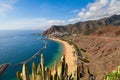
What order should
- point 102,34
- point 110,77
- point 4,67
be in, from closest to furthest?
point 110,77 < point 4,67 < point 102,34

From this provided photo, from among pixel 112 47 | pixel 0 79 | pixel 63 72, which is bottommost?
pixel 0 79

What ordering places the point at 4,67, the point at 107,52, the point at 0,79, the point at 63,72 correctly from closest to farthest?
the point at 63,72
the point at 0,79
the point at 4,67
the point at 107,52

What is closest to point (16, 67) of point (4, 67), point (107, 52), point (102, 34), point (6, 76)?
point (4, 67)

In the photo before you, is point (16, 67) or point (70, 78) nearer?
point (70, 78)

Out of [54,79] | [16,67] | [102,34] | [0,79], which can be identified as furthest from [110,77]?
[102,34]

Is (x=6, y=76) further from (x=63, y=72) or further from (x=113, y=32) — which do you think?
(x=113, y=32)

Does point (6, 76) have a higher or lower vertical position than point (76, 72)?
lower

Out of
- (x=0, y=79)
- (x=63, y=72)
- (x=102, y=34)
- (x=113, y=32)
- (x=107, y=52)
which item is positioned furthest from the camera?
(x=102, y=34)

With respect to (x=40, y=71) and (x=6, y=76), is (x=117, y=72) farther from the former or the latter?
(x=6, y=76)

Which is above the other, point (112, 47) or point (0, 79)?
point (112, 47)
